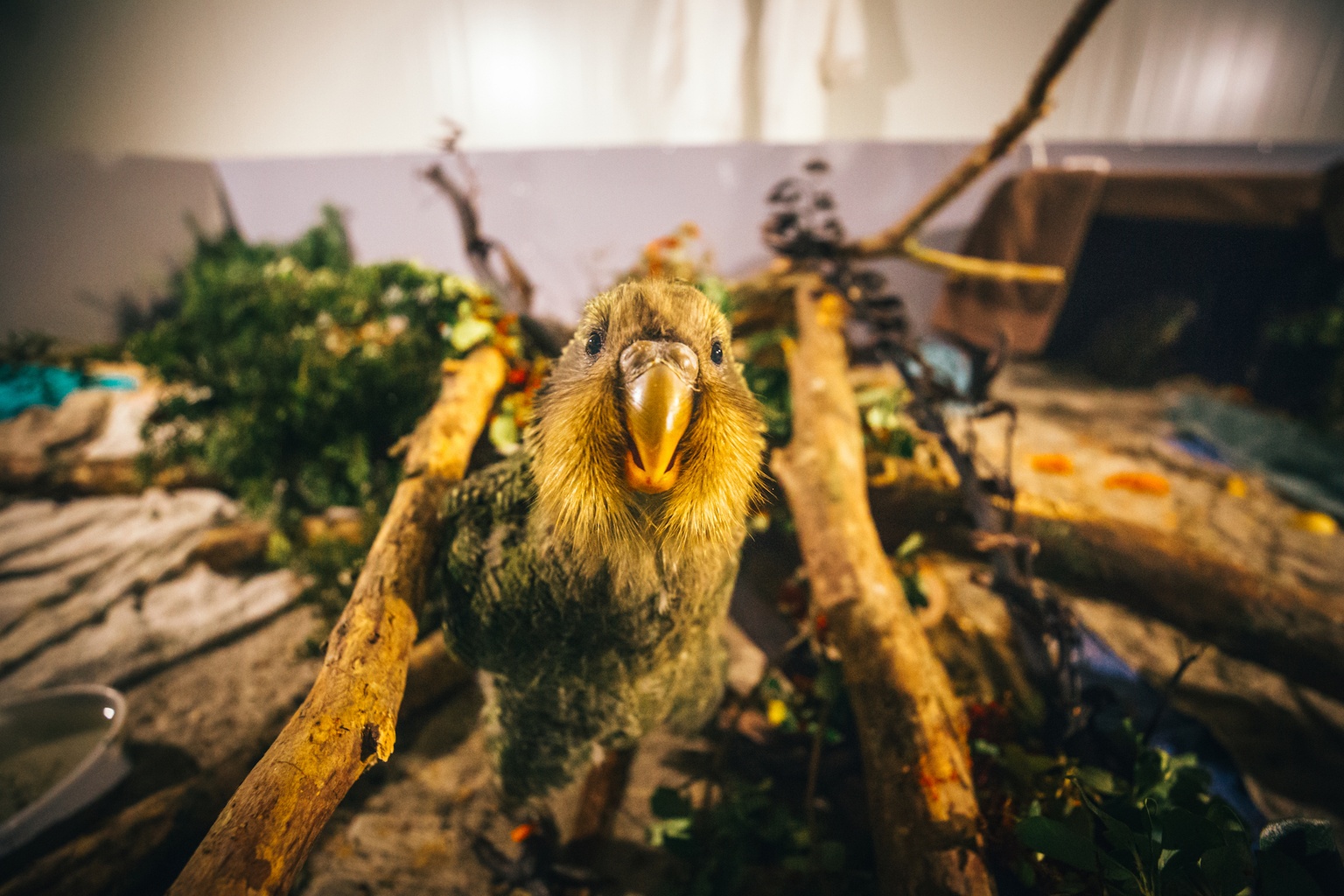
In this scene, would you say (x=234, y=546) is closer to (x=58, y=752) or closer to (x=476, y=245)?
(x=58, y=752)


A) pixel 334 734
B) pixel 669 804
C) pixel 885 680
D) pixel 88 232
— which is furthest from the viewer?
pixel 88 232

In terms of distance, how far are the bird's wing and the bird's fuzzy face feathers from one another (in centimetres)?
13

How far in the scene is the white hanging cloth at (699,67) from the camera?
12.7 ft

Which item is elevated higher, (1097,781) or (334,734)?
(334,734)

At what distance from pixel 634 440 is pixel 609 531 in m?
0.24

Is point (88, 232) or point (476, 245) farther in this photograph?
point (88, 232)

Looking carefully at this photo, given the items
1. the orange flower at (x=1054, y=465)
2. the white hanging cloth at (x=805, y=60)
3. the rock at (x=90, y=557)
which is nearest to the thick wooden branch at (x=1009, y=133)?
the white hanging cloth at (x=805, y=60)

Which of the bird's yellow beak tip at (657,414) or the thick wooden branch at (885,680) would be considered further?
the thick wooden branch at (885,680)

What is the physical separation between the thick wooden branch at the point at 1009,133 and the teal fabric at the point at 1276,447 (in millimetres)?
3112

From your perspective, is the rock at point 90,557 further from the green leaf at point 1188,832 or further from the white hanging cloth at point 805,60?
the white hanging cloth at point 805,60

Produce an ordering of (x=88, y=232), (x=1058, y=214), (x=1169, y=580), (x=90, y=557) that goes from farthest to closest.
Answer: (x=88, y=232) < (x=1058, y=214) < (x=90, y=557) < (x=1169, y=580)

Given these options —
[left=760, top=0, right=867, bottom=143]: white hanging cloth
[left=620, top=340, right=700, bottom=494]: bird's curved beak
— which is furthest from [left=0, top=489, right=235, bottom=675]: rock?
[left=760, top=0, right=867, bottom=143]: white hanging cloth

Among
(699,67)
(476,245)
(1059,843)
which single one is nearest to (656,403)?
(1059,843)

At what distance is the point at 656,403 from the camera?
0.85 meters
